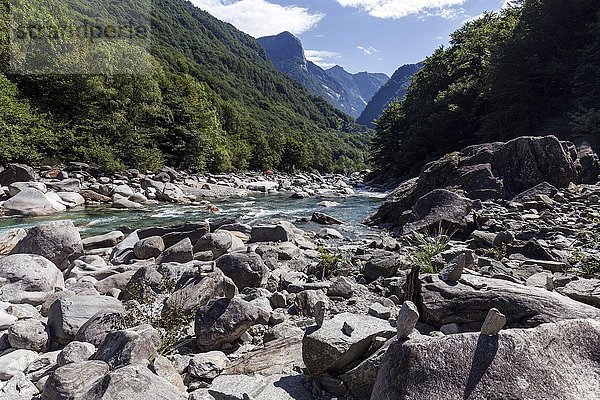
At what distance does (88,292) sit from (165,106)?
113 ft

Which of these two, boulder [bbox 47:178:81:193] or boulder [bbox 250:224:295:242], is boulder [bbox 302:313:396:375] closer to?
boulder [bbox 250:224:295:242]

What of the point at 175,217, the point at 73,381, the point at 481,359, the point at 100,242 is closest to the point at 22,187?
the point at 175,217

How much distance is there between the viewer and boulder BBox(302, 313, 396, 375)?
2467 millimetres

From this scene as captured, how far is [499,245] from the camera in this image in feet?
21.6

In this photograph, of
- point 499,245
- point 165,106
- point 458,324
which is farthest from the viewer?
point 165,106

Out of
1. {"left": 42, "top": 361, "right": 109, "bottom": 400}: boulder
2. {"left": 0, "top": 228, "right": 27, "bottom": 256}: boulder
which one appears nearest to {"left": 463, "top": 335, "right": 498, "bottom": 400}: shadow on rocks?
{"left": 42, "top": 361, "right": 109, "bottom": 400}: boulder

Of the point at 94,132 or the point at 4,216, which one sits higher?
the point at 94,132

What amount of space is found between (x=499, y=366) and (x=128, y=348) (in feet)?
8.18

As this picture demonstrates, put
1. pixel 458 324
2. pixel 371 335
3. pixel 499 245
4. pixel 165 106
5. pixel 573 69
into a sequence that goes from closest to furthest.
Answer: pixel 371 335
pixel 458 324
pixel 499 245
pixel 573 69
pixel 165 106

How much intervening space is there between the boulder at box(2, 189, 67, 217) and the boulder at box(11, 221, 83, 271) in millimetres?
6987

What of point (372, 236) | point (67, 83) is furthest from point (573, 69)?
point (67, 83)

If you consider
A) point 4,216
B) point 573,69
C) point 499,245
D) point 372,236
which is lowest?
point 4,216

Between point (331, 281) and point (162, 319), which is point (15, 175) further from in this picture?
point (331, 281)

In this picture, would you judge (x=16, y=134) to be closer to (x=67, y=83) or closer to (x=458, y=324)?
(x=67, y=83)
